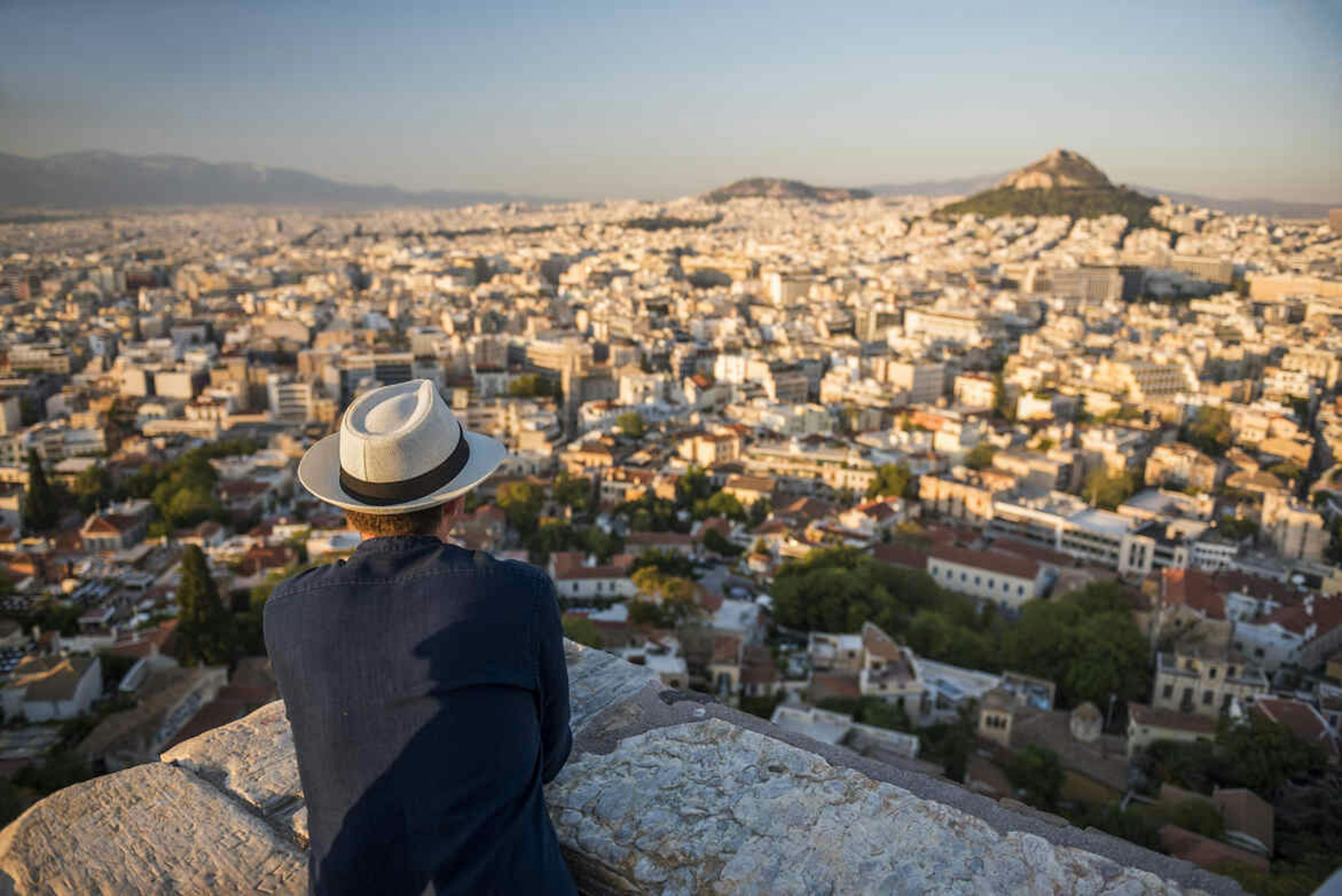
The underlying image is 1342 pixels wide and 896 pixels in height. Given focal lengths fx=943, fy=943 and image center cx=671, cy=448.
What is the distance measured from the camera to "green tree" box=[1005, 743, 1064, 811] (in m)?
5.95

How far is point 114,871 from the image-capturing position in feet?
3.58

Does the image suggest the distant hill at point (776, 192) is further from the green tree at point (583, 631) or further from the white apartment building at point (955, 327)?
the green tree at point (583, 631)

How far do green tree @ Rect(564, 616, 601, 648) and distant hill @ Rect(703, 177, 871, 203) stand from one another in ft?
237

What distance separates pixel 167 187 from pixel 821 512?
66.5 m

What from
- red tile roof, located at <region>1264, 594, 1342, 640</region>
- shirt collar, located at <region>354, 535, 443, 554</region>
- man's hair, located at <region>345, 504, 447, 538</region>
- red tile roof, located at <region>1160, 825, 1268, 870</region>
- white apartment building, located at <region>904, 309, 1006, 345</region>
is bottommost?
red tile roof, located at <region>1264, 594, 1342, 640</region>

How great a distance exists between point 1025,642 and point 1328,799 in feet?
7.65

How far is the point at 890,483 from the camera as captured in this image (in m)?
12.5

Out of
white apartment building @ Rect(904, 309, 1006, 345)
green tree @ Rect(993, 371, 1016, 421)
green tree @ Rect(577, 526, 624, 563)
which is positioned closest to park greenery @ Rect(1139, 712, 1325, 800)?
green tree @ Rect(577, 526, 624, 563)

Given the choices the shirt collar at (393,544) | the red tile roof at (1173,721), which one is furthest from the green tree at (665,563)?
the shirt collar at (393,544)

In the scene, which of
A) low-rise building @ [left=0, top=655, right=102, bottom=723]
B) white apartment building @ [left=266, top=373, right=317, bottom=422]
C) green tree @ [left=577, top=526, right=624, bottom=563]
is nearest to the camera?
low-rise building @ [left=0, top=655, right=102, bottom=723]

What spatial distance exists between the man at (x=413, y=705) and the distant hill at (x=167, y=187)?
1942cm

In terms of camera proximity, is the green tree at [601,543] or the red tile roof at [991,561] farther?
the green tree at [601,543]

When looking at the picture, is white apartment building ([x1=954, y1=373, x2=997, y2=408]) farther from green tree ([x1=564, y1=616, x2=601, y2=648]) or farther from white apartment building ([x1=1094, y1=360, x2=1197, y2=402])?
green tree ([x1=564, y1=616, x2=601, y2=648])

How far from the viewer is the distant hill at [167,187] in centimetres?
2381
